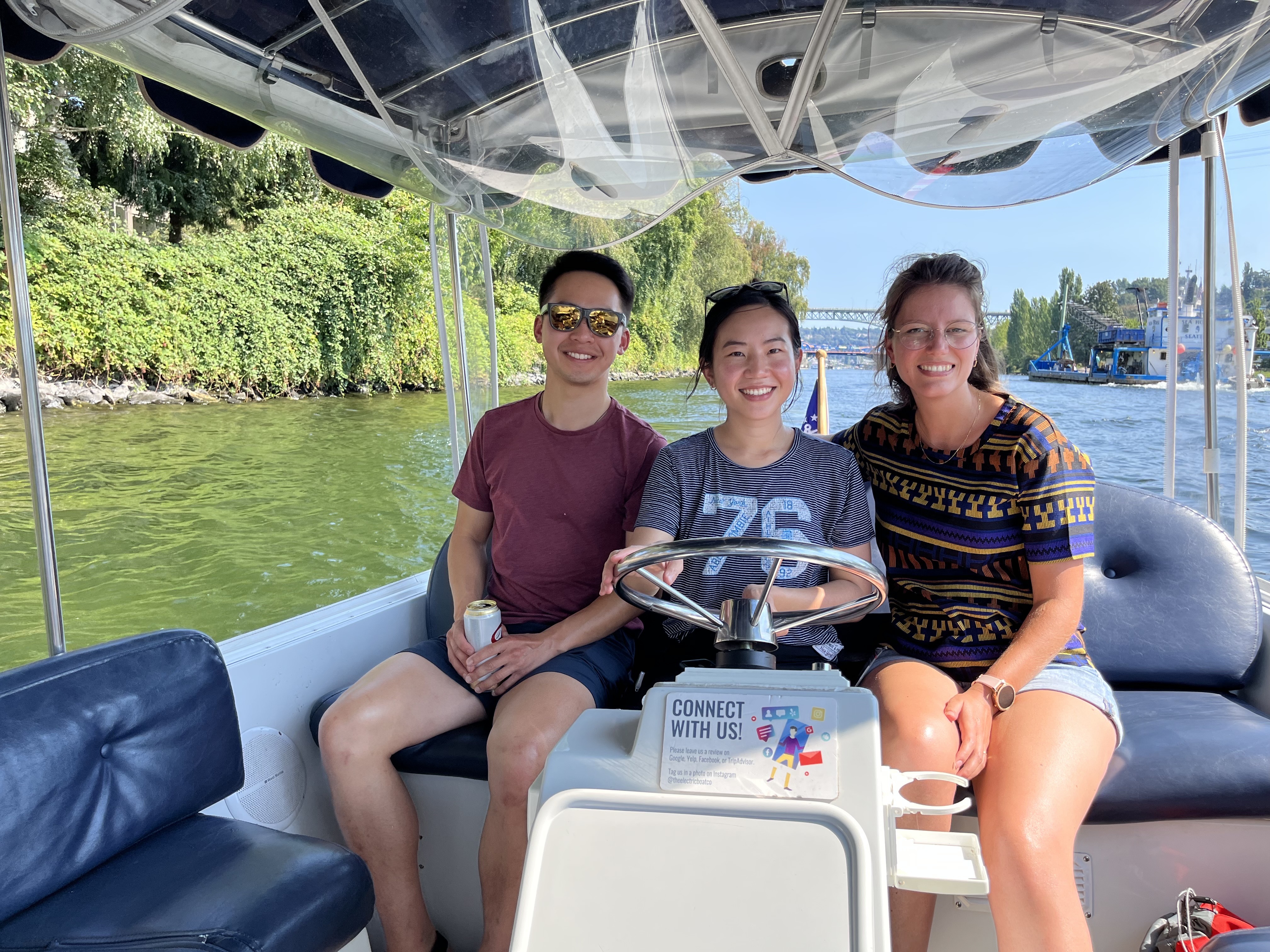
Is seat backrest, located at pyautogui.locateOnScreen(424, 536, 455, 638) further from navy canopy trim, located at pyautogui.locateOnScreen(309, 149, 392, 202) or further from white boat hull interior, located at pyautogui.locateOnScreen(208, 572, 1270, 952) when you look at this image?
navy canopy trim, located at pyautogui.locateOnScreen(309, 149, 392, 202)

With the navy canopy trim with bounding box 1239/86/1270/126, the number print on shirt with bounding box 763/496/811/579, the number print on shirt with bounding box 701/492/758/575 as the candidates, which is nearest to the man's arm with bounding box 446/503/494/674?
the number print on shirt with bounding box 701/492/758/575

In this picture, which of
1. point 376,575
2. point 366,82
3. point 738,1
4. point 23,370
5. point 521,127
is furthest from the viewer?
point 376,575

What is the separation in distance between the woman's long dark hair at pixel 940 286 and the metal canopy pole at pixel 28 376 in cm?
172

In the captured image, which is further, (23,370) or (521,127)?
(521,127)

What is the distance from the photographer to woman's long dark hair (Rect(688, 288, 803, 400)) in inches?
74.5

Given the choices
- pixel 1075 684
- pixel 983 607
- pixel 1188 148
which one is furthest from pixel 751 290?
pixel 1188 148

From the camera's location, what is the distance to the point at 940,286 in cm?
180

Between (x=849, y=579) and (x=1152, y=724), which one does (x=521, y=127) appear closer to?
(x=849, y=579)

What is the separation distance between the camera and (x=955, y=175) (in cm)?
Answer: 212

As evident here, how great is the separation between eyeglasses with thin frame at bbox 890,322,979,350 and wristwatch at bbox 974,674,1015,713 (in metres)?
0.69

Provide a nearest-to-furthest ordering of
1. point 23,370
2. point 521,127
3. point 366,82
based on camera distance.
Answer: point 23,370 < point 366,82 < point 521,127

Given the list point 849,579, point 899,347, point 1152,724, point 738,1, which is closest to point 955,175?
point 899,347

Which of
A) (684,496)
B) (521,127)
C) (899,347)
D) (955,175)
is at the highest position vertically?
(521,127)

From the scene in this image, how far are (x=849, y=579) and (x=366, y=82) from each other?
147 cm
